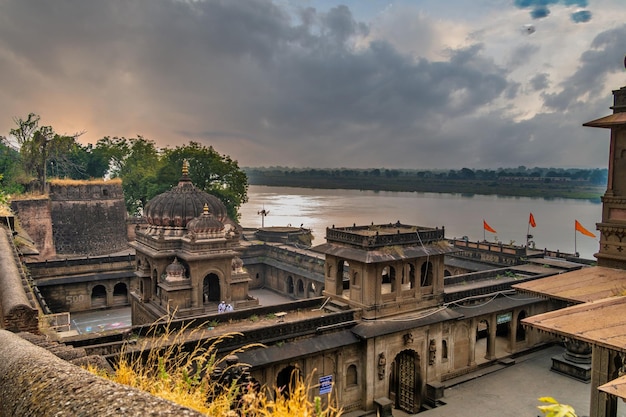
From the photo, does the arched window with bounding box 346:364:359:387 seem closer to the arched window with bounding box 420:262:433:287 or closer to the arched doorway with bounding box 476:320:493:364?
the arched window with bounding box 420:262:433:287

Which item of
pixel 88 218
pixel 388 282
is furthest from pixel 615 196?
pixel 88 218

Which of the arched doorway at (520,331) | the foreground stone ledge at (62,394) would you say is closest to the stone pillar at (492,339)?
the arched doorway at (520,331)

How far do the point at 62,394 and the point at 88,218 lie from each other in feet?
134

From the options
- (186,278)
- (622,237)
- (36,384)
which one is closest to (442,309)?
(622,237)

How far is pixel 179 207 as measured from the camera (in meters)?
24.8

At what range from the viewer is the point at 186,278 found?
22.4m

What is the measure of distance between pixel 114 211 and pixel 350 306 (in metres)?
30.6

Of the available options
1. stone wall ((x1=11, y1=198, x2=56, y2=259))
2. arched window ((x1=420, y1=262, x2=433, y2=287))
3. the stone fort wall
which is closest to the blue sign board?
arched window ((x1=420, y1=262, x2=433, y2=287))

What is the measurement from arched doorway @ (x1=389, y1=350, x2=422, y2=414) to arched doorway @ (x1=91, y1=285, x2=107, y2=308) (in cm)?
2070

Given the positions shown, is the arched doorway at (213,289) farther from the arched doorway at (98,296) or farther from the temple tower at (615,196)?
the temple tower at (615,196)

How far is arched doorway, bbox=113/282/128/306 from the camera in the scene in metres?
31.3

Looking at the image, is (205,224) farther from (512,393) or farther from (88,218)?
(88,218)

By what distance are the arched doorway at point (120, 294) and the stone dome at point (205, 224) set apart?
37.3 ft

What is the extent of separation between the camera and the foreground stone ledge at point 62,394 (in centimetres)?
312
